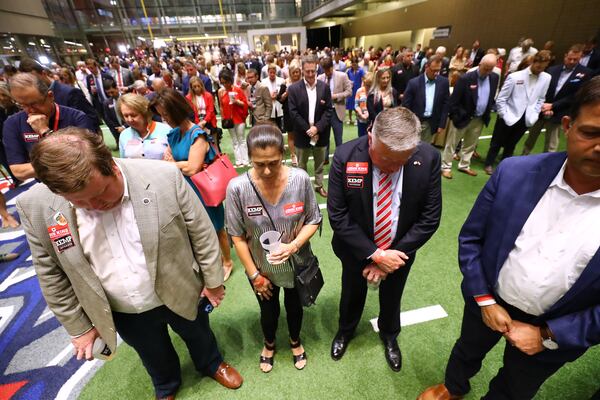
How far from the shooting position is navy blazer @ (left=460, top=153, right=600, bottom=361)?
1164 millimetres

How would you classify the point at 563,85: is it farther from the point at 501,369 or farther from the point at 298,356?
the point at 298,356

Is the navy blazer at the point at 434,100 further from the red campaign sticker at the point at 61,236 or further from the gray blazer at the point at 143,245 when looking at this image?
the red campaign sticker at the point at 61,236

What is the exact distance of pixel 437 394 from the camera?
1.98 metres

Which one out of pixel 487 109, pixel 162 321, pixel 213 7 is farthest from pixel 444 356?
pixel 213 7

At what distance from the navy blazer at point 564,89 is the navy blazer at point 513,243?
487 cm

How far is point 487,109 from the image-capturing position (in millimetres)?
4785

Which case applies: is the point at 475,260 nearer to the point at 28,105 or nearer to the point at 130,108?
the point at 130,108

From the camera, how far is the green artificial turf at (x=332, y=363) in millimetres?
2127

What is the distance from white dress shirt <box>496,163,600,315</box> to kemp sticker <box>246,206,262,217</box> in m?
1.36

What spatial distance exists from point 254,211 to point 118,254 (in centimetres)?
76

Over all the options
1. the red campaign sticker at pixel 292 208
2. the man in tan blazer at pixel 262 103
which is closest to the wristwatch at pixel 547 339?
the red campaign sticker at pixel 292 208

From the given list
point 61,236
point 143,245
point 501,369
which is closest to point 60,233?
point 61,236

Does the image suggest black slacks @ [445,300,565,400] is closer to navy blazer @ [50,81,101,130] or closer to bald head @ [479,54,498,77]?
bald head @ [479,54,498,77]

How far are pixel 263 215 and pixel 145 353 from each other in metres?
1.25
